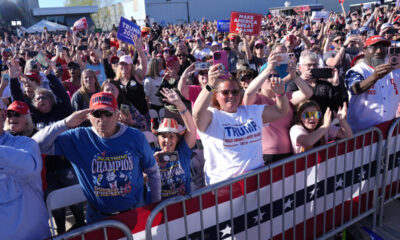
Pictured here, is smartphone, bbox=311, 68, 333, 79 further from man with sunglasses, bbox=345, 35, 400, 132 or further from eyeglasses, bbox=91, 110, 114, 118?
eyeglasses, bbox=91, 110, 114, 118

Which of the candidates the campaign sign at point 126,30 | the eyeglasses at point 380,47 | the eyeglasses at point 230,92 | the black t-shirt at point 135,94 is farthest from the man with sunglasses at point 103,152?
the campaign sign at point 126,30

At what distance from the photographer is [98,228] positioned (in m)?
2.15

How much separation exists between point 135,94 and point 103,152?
2843mm

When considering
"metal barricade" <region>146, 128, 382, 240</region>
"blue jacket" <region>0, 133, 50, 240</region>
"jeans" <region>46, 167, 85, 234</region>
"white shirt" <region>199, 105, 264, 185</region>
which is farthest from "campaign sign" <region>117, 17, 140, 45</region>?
"metal barricade" <region>146, 128, 382, 240</region>

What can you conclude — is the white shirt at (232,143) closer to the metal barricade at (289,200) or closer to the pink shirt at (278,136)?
the metal barricade at (289,200)

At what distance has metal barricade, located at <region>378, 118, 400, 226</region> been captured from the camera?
3.61 meters

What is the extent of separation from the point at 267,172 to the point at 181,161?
859mm

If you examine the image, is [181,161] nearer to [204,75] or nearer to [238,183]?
[238,183]

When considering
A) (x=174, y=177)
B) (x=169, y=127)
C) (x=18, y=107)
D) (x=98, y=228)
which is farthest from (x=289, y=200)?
(x=18, y=107)

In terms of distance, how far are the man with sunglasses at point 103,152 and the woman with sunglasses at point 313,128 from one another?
60.4 inches

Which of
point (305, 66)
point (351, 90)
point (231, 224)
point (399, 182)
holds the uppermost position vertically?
point (305, 66)

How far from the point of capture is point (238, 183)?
106 inches

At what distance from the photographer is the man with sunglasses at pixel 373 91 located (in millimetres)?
3797

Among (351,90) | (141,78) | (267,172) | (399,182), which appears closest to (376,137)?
(351,90)
